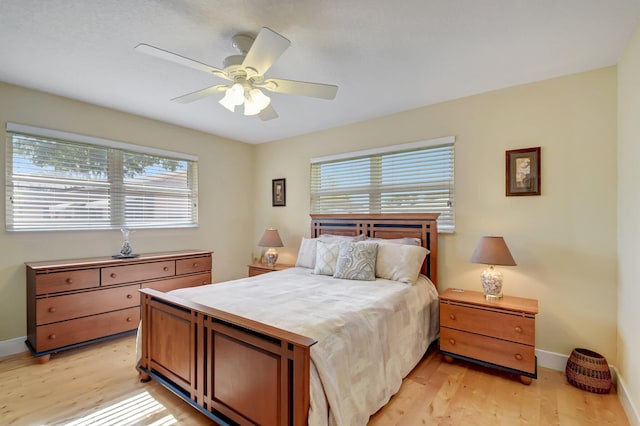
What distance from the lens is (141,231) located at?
3.72m

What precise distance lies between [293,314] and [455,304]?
156 centimetres

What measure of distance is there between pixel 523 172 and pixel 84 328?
14.3ft

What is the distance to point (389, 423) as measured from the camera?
1.92 meters

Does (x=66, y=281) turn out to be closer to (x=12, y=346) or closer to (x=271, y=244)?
(x=12, y=346)

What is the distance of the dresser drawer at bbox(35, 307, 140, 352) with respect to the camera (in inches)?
106

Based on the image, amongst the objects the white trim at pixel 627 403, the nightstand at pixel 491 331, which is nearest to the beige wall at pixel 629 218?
the white trim at pixel 627 403

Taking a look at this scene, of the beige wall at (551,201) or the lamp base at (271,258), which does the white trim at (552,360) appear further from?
the lamp base at (271,258)

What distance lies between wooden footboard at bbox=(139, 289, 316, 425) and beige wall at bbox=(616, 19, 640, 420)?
214cm

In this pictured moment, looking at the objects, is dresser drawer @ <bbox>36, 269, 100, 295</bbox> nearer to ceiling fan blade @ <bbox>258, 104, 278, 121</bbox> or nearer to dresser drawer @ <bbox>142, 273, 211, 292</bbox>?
dresser drawer @ <bbox>142, 273, 211, 292</bbox>

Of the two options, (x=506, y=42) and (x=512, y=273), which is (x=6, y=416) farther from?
(x=506, y=42)

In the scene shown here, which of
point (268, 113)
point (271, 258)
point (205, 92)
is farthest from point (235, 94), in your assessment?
point (271, 258)

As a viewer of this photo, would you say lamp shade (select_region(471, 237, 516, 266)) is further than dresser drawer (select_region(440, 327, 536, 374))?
Yes

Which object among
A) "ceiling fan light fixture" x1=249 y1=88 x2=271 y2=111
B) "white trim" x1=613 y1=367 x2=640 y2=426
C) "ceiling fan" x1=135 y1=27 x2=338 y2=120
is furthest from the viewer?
"ceiling fan light fixture" x1=249 y1=88 x2=271 y2=111

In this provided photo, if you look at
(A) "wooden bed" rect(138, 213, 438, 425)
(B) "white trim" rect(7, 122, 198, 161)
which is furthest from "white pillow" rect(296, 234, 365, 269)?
(B) "white trim" rect(7, 122, 198, 161)
